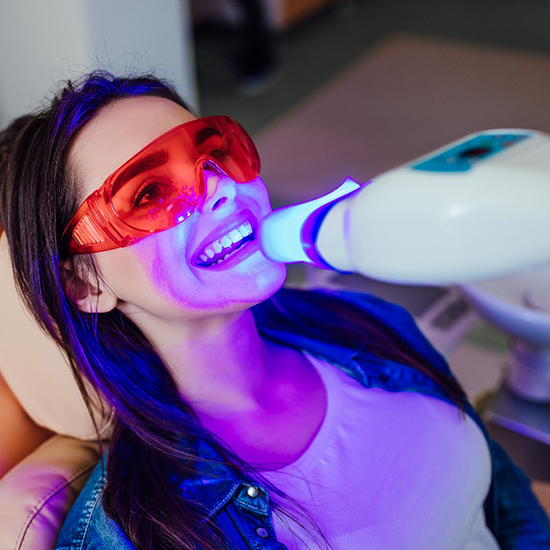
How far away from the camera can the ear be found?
914 mm

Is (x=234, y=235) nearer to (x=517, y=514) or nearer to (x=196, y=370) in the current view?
(x=196, y=370)

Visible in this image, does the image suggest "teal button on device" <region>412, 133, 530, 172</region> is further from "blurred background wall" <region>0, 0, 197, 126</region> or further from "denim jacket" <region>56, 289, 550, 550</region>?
"blurred background wall" <region>0, 0, 197, 126</region>

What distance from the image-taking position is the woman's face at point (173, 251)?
33.8 inches

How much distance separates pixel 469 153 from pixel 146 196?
41 cm

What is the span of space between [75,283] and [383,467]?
1.72ft

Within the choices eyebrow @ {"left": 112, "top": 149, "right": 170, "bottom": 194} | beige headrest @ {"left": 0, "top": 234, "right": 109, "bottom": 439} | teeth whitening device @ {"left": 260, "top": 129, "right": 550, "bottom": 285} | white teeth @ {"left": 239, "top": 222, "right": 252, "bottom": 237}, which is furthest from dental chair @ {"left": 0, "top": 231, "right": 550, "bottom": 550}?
teeth whitening device @ {"left": 260, "top": 129, "right": 550, "bottom": 285}

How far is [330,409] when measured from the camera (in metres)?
1.01

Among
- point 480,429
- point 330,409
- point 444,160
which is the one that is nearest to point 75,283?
point 330,409

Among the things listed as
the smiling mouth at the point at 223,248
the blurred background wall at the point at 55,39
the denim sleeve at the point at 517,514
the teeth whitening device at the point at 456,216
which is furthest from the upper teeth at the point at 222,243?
the blurred background wall at the point at 55,39

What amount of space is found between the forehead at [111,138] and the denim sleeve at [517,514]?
0.83 meters

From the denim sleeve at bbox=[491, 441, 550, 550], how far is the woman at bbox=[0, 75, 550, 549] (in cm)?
8

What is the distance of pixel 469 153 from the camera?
659 millimetres

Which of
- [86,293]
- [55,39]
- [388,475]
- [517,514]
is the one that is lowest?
[517,514]

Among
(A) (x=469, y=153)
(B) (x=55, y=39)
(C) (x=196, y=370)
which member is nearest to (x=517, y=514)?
(C) (x=196, y=370)
